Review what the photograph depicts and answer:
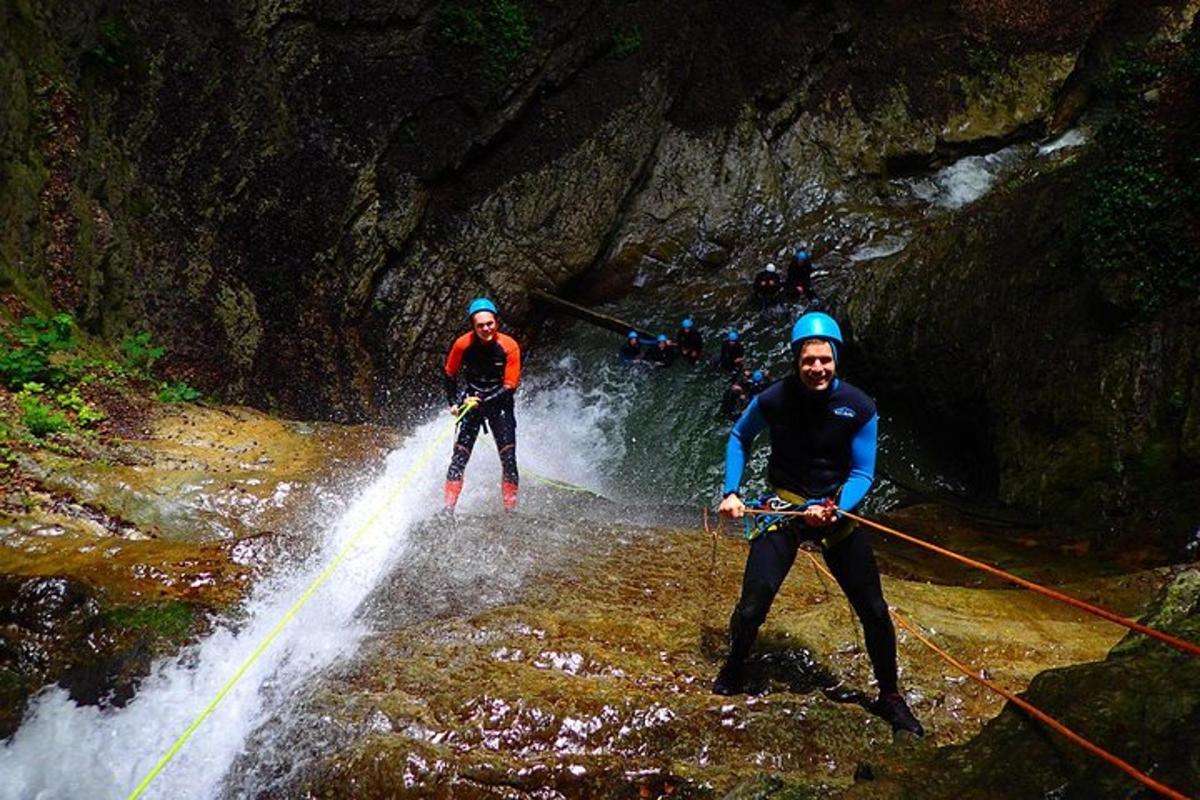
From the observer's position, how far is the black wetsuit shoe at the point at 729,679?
13.9ft

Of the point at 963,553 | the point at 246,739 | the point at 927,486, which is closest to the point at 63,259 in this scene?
the point at 246,739

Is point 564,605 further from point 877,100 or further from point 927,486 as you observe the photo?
point 877,100

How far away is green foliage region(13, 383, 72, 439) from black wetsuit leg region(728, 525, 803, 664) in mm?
7315

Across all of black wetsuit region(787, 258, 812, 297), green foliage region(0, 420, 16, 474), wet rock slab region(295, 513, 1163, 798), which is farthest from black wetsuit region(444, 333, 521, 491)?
black wetsuit region(787, 258, 812, 297)

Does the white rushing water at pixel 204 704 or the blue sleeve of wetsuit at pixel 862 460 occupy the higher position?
the blue sleeve of wetsuit at pixel 862 460

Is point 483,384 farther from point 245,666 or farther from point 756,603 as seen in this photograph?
point 756,603

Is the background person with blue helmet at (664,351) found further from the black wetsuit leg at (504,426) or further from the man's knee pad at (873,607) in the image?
the man's knee pad at (873,607)

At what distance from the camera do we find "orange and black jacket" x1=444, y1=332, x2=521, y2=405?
7.48m

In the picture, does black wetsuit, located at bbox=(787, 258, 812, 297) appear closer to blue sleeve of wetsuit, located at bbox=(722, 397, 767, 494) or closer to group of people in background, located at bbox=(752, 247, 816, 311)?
group of people in background, located at bbox=(752, 247, 816, 311)

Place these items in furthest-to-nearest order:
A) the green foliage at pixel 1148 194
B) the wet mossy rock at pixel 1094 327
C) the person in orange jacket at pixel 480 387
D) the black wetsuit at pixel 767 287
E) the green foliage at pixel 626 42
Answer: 1. the green foliage at pixel 626 42
2. the black wetsuit at pixel 767 287
3. the green foliage at pixel 1148 194
4. the wet mossy rock at pixel 1094 327
5. the person in orange jacket at pixel 480 387

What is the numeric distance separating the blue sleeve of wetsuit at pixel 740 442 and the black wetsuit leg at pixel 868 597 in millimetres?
667

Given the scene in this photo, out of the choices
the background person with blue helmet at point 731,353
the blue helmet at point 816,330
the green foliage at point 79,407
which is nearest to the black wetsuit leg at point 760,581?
the blue helmet at point 816,330

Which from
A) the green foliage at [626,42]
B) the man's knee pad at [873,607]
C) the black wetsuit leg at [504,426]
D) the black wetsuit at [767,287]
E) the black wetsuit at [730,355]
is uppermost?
the green foliage at [626,42]

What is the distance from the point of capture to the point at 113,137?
12703 mm
